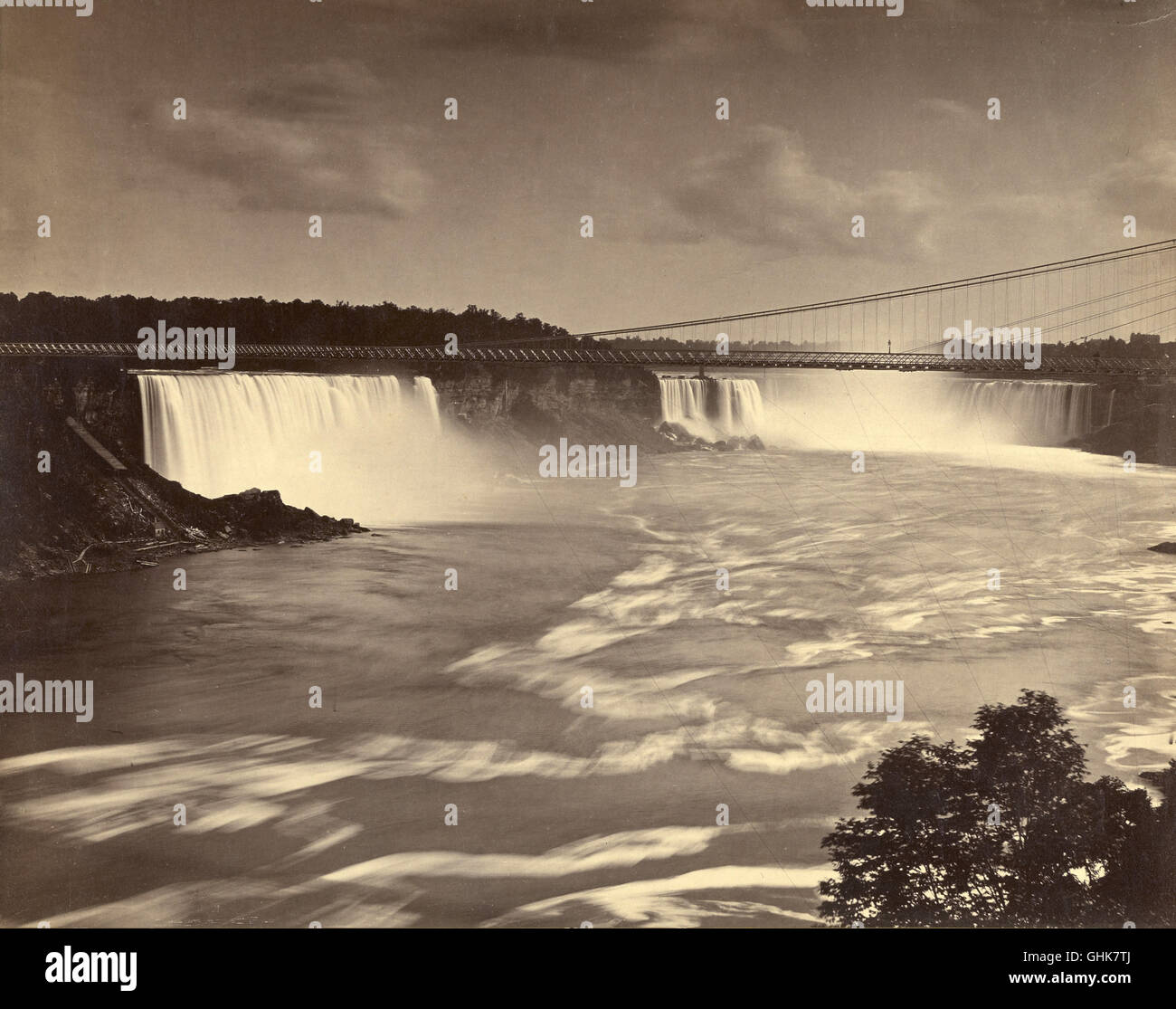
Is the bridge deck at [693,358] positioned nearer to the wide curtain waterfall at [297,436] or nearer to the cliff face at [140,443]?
the cliff face at [140,443]

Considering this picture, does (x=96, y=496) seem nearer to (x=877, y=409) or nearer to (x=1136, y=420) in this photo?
(x=877, y=409)

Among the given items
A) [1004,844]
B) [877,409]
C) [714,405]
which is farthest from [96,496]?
[1004,844]

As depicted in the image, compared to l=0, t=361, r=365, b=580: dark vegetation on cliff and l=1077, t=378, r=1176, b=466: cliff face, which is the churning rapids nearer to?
l=1077, t=378, r=1176, b=466: cliff face

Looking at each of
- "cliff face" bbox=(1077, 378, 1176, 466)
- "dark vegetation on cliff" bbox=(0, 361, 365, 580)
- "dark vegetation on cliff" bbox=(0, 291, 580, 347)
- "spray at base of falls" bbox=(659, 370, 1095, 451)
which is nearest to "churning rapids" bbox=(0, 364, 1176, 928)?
"spray at base of falls" bbox=(659, 370, 1095, 451)

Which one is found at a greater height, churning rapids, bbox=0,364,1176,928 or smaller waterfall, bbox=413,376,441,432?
smaller waterfall, bbox=413,376,441,432

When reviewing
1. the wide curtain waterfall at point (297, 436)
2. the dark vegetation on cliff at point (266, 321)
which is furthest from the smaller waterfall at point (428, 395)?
the dark vegetation on cliff at point (266, 321)

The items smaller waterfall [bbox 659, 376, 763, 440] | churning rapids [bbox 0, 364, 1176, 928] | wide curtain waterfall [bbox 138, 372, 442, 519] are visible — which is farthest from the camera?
wide curtain waterfall [bbox 138, 372, 442, 519]
